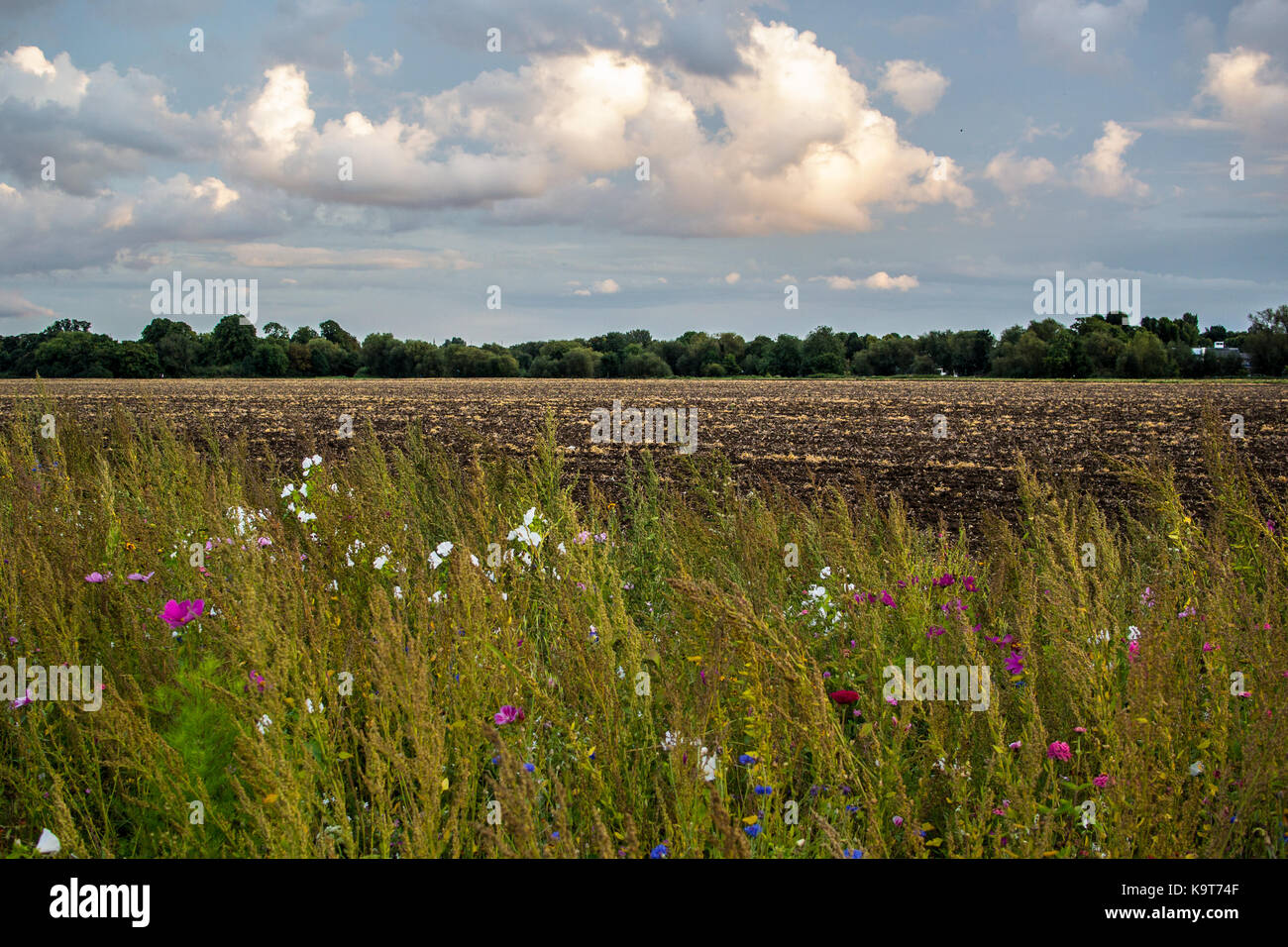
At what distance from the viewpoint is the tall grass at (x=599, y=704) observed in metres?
2.09

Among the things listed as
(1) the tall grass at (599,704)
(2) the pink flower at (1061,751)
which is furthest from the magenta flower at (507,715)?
(2) the pink flower at (1061,751)

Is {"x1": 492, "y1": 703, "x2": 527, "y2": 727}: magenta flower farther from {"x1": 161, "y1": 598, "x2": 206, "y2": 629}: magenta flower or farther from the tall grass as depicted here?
{"x1": 161, "y1": 598, "x2": 206, "y2": 629}: magenta flower

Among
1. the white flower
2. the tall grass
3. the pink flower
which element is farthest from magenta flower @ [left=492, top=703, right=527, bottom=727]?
the pink flower

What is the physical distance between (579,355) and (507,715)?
129095 millimetres

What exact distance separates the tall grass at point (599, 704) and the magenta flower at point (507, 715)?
5cm

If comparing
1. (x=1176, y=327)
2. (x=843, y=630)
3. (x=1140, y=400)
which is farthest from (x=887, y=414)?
(x=1176, y=327)

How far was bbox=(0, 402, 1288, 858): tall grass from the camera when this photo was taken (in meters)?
2.09

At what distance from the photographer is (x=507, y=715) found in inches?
104

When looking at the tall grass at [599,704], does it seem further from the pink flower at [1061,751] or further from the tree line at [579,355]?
the tree line at [579,355]

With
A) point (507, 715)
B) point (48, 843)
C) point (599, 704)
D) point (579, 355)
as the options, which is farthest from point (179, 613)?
point (579, 355)

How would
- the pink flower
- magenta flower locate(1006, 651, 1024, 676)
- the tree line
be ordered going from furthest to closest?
the tree line < magenta flower locate(1006, 651, 1024, 676) < the pink flower

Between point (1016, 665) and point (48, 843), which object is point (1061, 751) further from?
point (48, 843)

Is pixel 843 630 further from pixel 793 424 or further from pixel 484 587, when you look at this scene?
pixel 793 424

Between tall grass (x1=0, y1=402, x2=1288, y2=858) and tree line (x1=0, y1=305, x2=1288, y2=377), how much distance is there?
114160 millimetres
